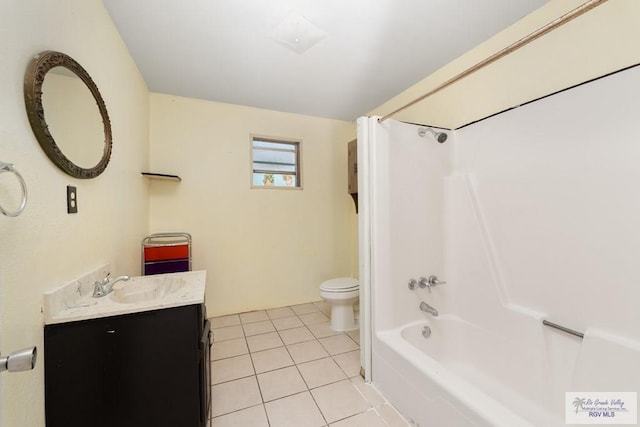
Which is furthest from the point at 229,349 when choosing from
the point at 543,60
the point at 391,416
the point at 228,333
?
the point at 543,60

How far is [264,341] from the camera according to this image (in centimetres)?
225

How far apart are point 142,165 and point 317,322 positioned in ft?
7.38

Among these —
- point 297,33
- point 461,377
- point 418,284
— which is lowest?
point 461,377

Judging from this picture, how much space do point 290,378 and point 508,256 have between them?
1.69 m

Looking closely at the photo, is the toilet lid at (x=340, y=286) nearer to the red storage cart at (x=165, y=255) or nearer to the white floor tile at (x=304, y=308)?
the white floor tile at (x=304, y=308)

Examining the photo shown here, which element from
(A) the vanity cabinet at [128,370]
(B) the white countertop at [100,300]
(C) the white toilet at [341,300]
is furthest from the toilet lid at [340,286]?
(A) the vanity cabinet at [128,370]

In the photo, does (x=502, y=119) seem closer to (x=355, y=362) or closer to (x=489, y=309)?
(x=489, y=309)

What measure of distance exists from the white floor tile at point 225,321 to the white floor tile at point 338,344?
99 cm

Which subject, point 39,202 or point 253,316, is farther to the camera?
point 253,316

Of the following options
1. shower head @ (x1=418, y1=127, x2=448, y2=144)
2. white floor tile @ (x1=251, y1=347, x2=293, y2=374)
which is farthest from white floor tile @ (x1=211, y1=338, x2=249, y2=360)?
shower head @ (x1=418, y1=127, x2=448, y2=144)

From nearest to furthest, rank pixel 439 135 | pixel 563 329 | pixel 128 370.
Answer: pixel 128 370, pixel 563 329, pixel 439 135

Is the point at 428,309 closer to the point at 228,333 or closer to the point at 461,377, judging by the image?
the point at 461,377

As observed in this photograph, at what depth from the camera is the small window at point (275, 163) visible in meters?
2.98

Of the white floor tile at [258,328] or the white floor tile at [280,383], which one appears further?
the white floor tile at [258,328]
